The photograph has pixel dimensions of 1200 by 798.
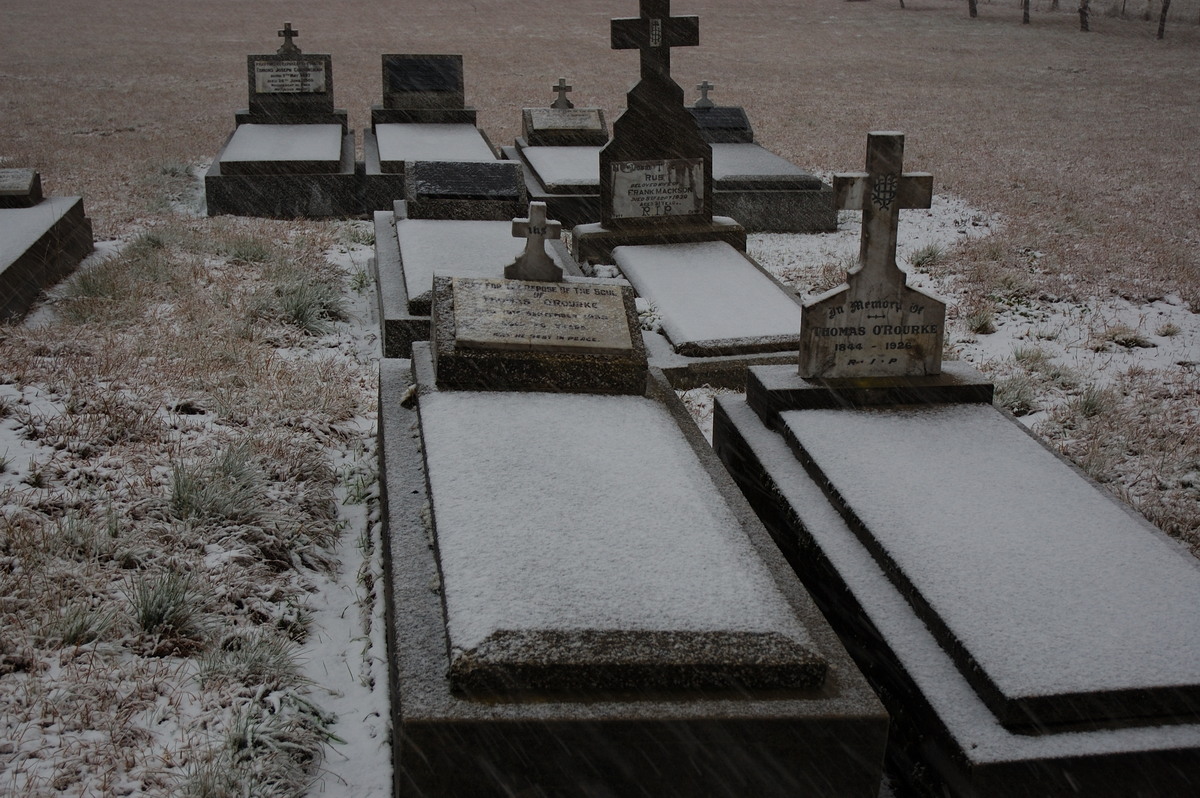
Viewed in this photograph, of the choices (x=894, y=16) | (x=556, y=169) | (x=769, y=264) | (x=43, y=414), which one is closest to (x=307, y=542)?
(x=43, y=414)

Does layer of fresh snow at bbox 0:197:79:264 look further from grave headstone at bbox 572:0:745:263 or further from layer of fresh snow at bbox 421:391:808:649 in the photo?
layer of fresh snow at bbox 421:391:808:649

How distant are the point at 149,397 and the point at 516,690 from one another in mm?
3509

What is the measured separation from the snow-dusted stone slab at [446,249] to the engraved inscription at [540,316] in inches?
67.9

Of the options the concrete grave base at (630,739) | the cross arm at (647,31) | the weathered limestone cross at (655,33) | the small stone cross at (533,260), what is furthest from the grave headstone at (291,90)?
the concrete grave base at (630,739)

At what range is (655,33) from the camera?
27.8 feet

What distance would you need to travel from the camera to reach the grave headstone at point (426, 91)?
13.7m

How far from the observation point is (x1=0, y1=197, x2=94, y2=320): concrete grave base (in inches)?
286

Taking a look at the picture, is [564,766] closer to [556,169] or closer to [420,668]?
[420,668]

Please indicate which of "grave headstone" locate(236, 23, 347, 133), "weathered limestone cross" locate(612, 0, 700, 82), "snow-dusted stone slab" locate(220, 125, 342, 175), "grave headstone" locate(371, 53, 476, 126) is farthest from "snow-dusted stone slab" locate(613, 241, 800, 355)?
"grave headstone" locate(236, 23, 347, 133)

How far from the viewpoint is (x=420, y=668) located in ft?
9.98

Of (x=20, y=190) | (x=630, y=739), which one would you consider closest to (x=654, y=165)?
(x=20, y=190)

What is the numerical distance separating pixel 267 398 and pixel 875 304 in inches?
124

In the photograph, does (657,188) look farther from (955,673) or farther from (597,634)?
(597,634)

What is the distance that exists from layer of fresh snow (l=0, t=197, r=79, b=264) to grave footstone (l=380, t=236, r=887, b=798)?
4.71 m
